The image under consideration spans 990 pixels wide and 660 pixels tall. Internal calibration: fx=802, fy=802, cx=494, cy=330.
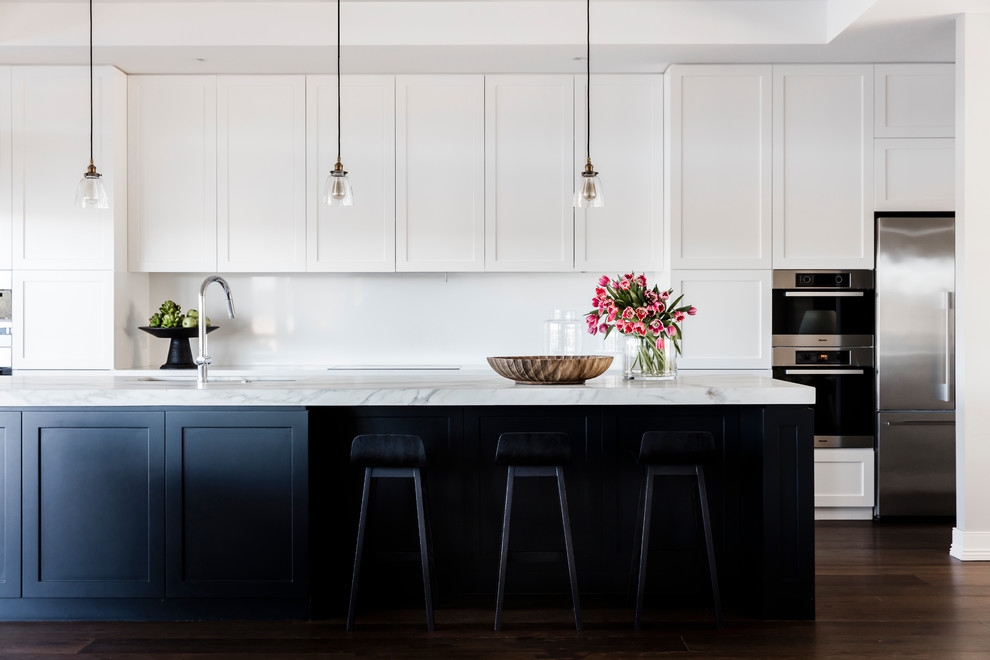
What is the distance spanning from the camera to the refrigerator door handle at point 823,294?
4.36 meters

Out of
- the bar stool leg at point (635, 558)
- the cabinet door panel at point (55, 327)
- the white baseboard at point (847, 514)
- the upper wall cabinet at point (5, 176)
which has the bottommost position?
the white baseboard at point (847, 514)

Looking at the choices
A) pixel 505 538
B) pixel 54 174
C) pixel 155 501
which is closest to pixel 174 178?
pixel 54 174

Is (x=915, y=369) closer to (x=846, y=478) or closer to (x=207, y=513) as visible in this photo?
(x=846, y=478)

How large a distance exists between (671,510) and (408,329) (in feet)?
7.72

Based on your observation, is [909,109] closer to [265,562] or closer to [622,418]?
[622,418]

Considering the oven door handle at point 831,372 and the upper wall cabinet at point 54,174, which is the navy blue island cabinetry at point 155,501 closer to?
the upper wall cabinet at point 54,174

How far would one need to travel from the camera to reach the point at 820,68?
436 cm

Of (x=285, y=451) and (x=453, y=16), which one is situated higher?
(x=453, y=16)

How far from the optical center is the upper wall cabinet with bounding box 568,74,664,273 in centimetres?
452

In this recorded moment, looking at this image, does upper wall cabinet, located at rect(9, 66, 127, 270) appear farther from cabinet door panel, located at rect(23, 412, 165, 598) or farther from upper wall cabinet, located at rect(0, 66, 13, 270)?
cabinet door panel, located at rect(23, 412, 165, 598)

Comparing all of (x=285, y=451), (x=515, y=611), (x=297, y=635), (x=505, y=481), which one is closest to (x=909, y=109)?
(x=505, y=481)

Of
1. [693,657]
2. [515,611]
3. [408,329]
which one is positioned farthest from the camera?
[408,329]

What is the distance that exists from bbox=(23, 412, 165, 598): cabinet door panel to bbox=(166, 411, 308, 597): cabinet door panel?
0.07m

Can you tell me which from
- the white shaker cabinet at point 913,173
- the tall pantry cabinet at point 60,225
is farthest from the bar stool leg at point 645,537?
the tall pantry cabinet at point 60,225
